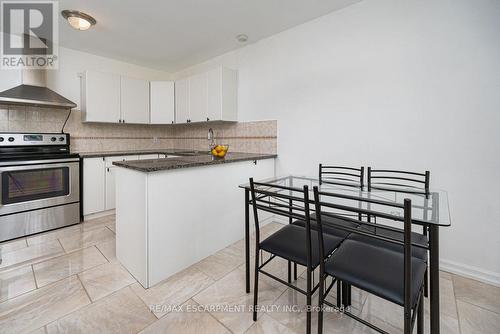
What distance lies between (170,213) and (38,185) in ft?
6.51

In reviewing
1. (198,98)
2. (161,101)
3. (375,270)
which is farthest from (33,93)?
(375,270)

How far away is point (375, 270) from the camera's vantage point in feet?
3.42

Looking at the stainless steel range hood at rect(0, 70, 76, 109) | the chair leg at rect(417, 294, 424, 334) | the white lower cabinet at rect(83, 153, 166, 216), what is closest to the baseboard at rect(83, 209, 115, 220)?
the white lower cabinet at rect(83, 153, 166, 216)

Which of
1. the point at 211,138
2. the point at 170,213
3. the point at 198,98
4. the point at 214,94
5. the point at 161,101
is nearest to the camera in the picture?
the point at 170,213

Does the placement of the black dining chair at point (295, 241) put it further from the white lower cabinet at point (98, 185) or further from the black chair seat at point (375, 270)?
the white lower cabinet at point (98, 185)

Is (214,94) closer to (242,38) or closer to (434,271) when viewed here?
(242,38)

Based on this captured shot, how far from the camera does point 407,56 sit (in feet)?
6.49

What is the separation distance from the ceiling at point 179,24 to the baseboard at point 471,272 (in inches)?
103

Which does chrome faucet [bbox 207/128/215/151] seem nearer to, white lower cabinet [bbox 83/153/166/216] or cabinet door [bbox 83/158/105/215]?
white lower cabinet [bbox 83/153/166/216]

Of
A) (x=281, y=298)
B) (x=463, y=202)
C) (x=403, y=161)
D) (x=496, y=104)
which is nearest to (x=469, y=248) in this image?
(x=463, y=202)

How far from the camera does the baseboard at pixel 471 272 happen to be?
1.73 metres

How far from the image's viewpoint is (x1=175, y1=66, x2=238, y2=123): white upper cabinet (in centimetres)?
319

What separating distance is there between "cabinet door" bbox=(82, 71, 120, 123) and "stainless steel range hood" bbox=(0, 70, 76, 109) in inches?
14.9

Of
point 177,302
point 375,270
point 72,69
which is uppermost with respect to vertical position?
point 72,69
